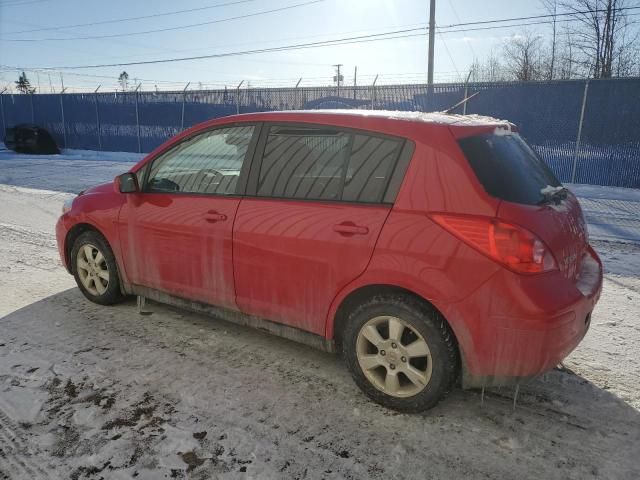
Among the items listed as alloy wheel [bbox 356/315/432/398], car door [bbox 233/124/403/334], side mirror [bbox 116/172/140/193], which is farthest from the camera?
side mirror [bbox 116/172/140/193]

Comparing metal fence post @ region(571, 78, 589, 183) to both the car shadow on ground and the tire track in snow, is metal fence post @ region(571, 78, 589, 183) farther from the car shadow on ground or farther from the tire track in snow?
the tire track in snow

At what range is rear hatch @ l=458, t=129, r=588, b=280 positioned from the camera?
2.38 meters

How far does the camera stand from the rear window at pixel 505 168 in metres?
2.47

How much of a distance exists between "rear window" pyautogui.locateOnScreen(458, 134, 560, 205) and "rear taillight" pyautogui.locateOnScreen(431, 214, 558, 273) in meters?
0.18

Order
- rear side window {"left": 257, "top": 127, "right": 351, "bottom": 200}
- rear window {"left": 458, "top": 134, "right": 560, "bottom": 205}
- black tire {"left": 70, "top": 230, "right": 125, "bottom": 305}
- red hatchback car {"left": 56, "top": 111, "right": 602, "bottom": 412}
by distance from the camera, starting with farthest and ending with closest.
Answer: black tire {"left": 70, "top": 230, "right": 125, "bottom": 305}, rear side window {"left": 257, "top": 127, "right": 351, "bottom": 200}, rear window {"left": 458, "top": 134, "right": 560, "bottom": 205}, red hatchback car {"left": 56, "top": 111, "right": 602, "bottom": 412}

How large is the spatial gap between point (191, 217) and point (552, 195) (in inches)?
93.3

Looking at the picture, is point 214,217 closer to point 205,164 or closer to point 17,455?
point 205,164

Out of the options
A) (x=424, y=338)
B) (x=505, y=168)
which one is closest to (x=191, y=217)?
(x=424, y=338)

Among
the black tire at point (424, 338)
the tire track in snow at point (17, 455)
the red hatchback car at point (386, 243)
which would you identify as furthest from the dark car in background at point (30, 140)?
the black tire at point (424, 338)

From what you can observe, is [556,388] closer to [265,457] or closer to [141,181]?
[265,457]

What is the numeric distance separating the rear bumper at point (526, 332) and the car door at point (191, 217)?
1.68 meters

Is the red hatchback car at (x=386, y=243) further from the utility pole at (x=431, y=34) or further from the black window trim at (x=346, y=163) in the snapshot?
the utility pole at (x=431, y=34)

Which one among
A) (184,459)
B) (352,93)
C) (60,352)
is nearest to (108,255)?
(60,352)

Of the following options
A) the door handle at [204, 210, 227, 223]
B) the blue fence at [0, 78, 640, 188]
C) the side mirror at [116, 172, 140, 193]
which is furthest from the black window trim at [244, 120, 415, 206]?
the blue fence at [0, 78, 640, 188]
